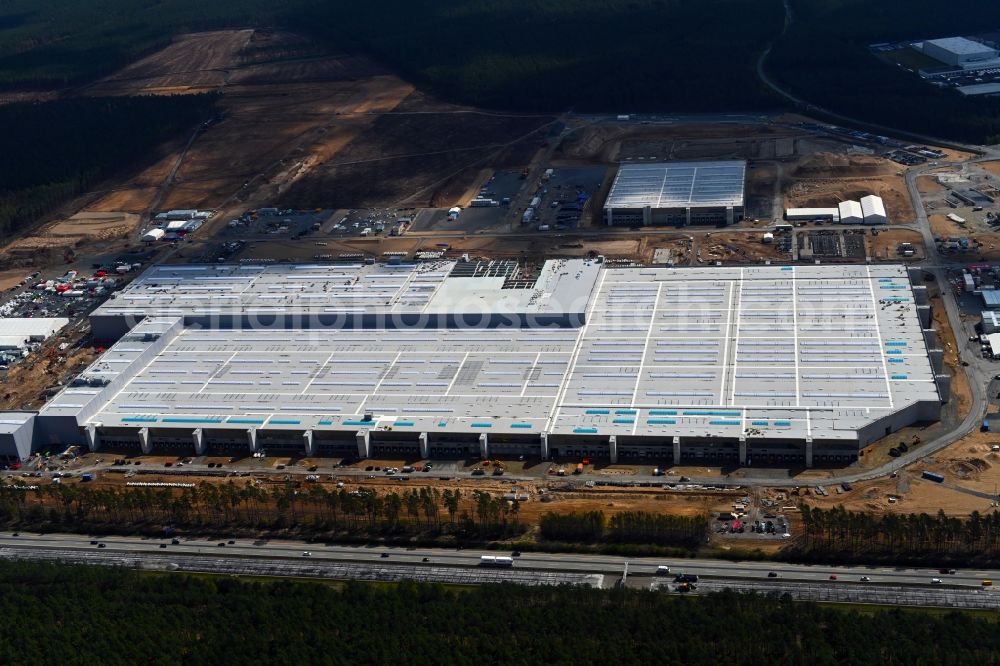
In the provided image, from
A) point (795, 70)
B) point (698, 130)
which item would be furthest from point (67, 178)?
point (795, 70)

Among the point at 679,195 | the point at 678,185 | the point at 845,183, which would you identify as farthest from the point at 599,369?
the point at 845,183

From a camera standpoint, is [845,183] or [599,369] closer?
[599,369]

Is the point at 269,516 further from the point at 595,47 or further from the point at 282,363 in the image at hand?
the point at 595,47

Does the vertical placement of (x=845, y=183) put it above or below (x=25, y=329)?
above

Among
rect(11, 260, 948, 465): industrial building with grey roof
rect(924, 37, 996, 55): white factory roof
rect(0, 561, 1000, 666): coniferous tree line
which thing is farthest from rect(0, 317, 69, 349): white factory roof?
rect(924, 37, 996, 55): white factory roof

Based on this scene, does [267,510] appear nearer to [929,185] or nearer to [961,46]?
[929,185]

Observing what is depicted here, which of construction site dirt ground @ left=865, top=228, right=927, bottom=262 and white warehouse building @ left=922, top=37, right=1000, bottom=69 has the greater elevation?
white warehouse building @ left=922, top=37, right=1000, bottom=69

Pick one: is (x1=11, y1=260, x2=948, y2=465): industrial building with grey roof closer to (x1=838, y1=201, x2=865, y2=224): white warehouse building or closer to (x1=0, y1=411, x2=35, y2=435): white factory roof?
(x1=0, y1=411, x2=35, y2=435): white factory roof
